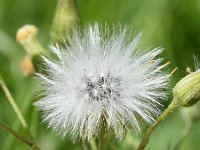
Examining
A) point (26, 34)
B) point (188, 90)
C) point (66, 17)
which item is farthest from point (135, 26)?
point (188, 90)

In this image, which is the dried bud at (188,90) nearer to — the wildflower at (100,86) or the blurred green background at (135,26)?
the wildflower at (100,86)

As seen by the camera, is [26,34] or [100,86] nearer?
[100,86]

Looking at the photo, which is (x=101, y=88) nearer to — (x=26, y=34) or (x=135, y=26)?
(x=26, y=34)

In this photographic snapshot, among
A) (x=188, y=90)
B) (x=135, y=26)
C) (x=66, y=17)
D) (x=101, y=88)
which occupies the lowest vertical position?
(x=188, y=90)

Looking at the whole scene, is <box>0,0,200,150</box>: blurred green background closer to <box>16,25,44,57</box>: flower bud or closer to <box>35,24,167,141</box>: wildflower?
<box>16,25,44,57</box>: flower bud

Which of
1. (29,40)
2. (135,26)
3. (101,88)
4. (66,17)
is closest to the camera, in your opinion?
(101,88)

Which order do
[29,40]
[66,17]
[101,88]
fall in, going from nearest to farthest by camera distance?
[101,88] → [66,17] → [29,40]

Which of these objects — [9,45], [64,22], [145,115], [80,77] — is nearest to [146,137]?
[145,115]

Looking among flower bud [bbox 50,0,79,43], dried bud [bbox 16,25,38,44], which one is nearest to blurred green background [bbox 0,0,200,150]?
dried bud [bbox 16,25,38,44]

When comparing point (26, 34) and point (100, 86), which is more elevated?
point (26, 34)
